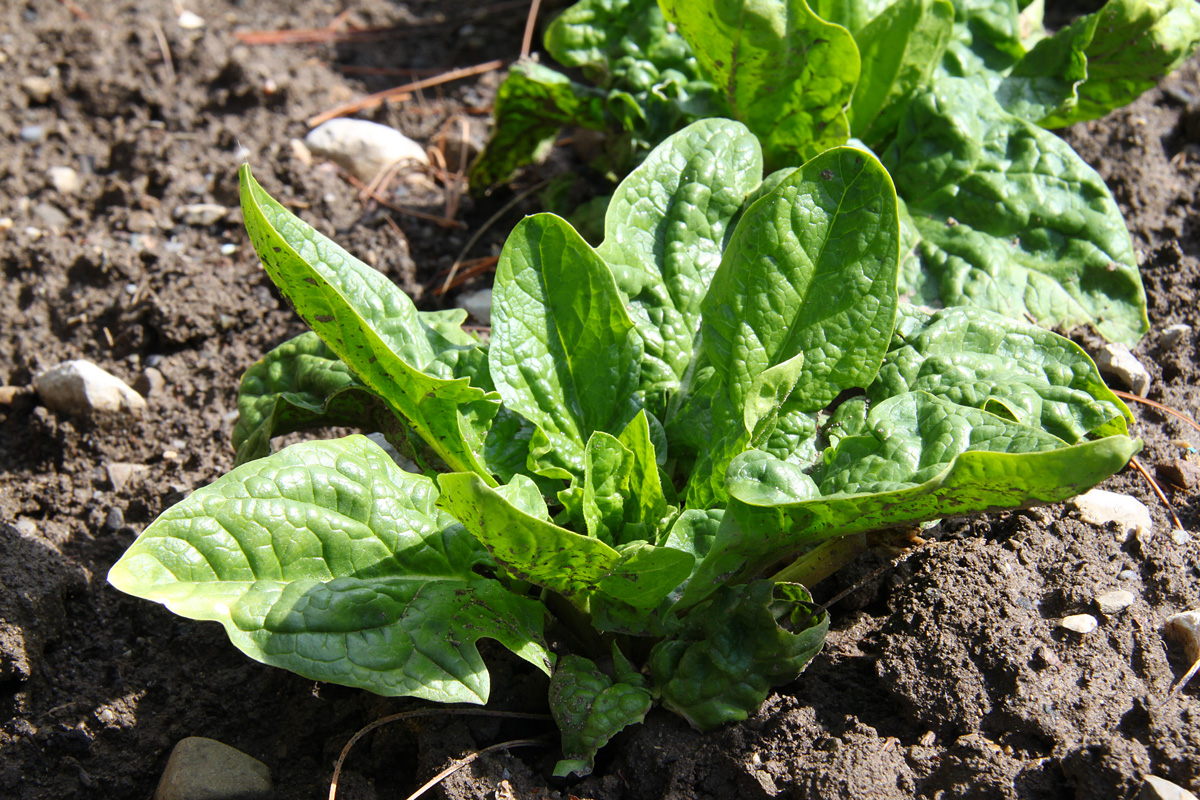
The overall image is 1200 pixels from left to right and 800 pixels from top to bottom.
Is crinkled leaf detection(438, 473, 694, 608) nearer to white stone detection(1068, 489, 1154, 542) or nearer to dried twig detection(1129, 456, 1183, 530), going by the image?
white stone detection(1068, 489, 1154, 542)

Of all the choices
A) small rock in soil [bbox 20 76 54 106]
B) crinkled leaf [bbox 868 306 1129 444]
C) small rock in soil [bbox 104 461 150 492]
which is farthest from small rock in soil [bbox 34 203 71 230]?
crinkled leaf [bbox 868 306 1129 444]

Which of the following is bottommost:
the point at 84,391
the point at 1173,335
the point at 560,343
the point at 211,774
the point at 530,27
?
the point at 211,774

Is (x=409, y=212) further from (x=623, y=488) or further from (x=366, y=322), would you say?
(x=623, y=488)

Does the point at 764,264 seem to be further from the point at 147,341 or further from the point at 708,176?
the point at 147,341

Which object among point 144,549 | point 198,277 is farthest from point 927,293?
point 198,277

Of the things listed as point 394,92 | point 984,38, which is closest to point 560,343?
point 984,38

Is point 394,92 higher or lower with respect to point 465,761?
higher
